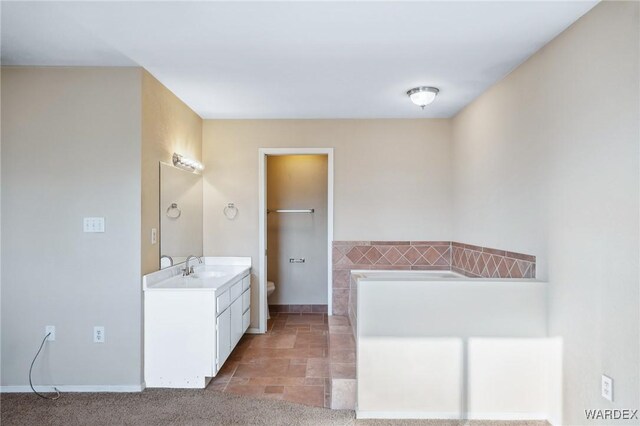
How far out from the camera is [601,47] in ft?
6.29

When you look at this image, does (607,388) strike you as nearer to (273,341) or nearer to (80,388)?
(273,341)

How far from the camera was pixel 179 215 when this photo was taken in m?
3.57

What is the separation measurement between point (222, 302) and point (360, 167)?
2.18 metres

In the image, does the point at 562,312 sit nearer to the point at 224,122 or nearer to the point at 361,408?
the point at 361,408

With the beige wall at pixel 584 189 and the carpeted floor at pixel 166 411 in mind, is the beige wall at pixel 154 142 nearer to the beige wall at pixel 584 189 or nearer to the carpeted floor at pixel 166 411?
the carpeted floor at pixel 166 411

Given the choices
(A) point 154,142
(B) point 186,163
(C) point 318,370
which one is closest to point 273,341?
(C) point 318,370

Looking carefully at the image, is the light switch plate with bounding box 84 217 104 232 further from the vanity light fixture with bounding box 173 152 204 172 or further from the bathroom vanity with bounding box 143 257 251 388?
the vanity light fixture with bounding box 173 152 204 172

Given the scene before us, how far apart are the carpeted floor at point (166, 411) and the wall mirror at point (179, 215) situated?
1.05 metres

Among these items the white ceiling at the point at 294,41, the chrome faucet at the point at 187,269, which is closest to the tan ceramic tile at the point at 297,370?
the chrome faucet at the point at 187,269

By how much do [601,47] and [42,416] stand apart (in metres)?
4.00

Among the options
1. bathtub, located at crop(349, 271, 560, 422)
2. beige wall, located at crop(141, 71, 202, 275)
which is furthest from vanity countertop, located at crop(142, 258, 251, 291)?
bathtub, located at crop(349, 271, 560, 422)

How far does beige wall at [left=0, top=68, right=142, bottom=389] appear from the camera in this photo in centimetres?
279

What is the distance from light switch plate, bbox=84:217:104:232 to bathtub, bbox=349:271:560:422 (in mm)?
1981

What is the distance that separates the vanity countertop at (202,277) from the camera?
2912mm
